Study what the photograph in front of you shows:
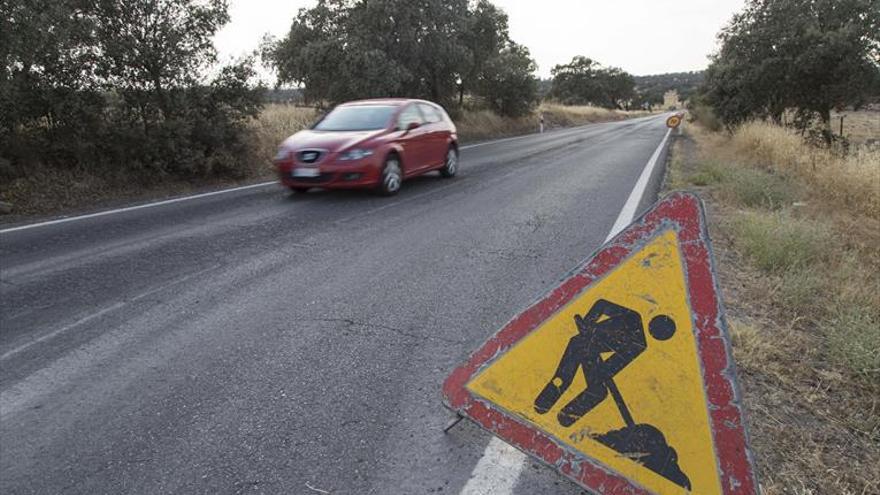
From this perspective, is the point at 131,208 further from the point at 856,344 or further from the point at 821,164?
the point at 821,164

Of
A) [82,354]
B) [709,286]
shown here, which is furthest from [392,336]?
[709,286]

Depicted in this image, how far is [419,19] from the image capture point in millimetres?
19891

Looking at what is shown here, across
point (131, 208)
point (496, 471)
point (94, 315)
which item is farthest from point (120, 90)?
point (496, 471)

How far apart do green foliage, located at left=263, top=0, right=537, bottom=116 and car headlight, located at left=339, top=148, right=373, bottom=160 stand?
10.7 meters

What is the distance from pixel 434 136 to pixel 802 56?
18.4 metres

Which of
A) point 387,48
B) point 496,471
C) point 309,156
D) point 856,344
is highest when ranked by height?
point 387,48

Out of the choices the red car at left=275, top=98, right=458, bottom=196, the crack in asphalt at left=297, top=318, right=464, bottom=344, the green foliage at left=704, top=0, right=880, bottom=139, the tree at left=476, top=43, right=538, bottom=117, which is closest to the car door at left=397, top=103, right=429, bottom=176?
the red car at left=275, top=98, right=458, bottom=196

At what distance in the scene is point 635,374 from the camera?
1771 millimetres

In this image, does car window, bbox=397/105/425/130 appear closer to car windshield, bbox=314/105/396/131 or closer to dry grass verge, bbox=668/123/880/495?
car windshield, bbox=314/105/396/131

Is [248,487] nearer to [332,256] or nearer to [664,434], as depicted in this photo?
[664,434]

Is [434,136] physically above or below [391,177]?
above

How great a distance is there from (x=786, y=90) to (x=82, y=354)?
87.0 ft

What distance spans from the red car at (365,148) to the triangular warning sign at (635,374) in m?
6.57

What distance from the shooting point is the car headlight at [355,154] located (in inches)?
320
